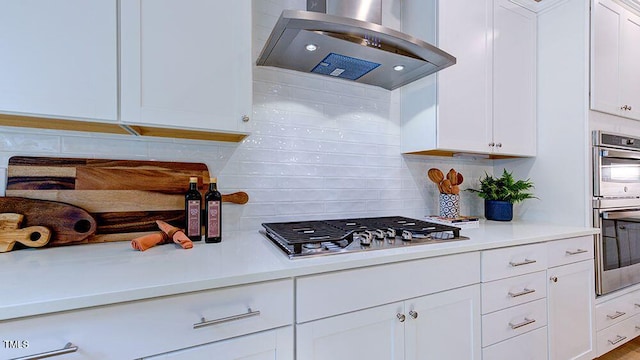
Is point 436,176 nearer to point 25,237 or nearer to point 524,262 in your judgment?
point 524,262

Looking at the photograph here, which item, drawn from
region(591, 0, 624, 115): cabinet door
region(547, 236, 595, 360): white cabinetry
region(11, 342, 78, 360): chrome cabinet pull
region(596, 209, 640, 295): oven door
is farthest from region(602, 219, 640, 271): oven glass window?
region(11, 342, 78, 360): chrome cabinet pull

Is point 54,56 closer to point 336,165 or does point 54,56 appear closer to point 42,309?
point 42,309

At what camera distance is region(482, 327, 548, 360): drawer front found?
1395 mm

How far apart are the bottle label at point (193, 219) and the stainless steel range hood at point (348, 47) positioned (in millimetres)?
810

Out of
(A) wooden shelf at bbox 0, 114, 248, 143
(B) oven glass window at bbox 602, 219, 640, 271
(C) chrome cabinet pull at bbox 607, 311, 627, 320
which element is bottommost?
(C) chrome cabinet pull at bbox 607, 311, 627, 320

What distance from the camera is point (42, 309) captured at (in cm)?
66

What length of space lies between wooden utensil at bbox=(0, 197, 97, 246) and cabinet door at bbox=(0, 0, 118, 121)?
1.39 ft

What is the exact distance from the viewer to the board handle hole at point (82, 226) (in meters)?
1.20

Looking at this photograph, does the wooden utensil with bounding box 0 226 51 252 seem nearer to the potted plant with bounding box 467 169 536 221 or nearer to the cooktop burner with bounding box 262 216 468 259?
the cooktop burner with bounding box 262 216 468 259

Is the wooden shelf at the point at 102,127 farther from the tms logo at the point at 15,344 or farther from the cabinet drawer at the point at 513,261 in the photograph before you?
the cabinet drawer at the point at 513,261

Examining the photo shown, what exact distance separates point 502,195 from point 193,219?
79.6 inches

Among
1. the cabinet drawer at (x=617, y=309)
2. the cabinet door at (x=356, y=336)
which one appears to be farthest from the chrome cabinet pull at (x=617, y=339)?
the cabinet door at (x=356, y=336)

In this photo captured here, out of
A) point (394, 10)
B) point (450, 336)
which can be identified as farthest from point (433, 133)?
point (450, 336)

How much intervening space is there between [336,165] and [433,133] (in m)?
0.61
